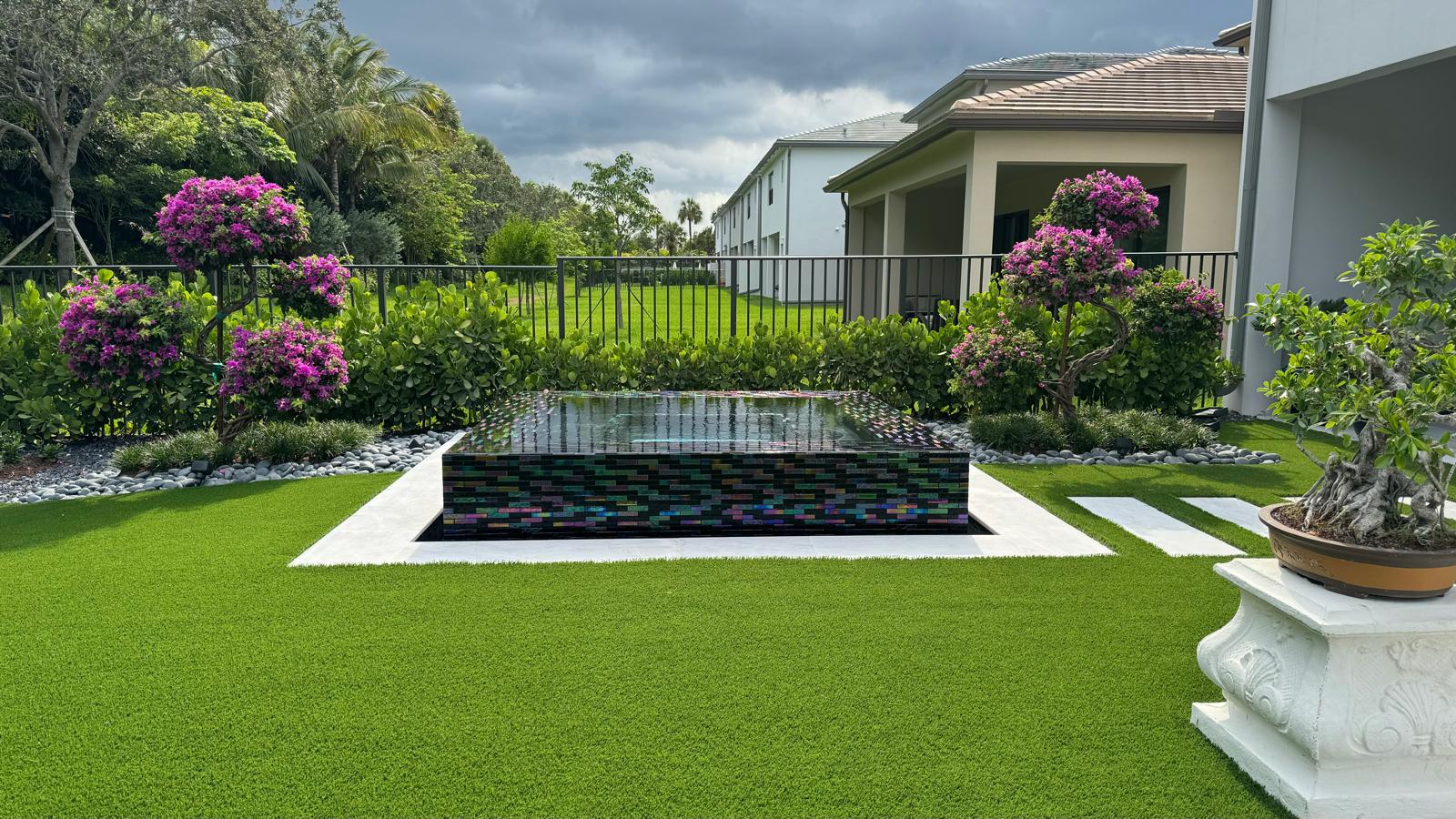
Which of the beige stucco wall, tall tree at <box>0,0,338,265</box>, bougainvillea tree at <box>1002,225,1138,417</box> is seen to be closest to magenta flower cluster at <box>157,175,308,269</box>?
bougainvillea tree at <box>1002,225,1138,417</box>

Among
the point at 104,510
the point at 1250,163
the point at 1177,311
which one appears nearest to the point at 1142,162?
the point at 1250,163

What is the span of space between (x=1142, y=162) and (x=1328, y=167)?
1.95 metres

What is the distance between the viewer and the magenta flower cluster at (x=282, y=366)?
19.5 ft

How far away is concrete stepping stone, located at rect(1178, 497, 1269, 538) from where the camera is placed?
15.7ft

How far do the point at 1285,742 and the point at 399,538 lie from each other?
3.83 m

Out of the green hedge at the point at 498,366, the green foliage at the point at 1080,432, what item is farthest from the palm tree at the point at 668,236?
the green foliage at the point at 1080,432

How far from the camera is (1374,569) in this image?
6.94ft

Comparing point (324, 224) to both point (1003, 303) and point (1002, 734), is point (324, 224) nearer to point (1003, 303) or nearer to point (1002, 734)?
point (1003, 303)

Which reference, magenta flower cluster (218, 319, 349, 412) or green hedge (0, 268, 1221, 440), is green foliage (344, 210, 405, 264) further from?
magenta flower cluster (218, 319, 349, 412)

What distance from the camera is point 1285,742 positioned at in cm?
228

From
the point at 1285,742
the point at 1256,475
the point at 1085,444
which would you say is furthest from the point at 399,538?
the point at 1256,475

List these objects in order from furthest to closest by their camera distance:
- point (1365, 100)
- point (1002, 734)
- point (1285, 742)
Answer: point (1365, 100)
point (1002, 734)
point (1285, 742)

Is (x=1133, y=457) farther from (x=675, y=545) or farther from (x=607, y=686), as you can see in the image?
(x=607, y=686)

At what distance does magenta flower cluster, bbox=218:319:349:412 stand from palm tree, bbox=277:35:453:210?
25.1 m
